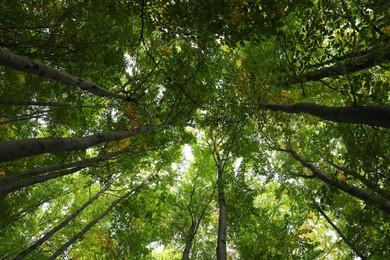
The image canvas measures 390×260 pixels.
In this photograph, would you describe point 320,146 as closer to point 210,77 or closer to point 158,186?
point 210,77

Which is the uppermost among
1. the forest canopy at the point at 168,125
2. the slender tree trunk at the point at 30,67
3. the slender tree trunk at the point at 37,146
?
the forest canopy at the point at 168,125

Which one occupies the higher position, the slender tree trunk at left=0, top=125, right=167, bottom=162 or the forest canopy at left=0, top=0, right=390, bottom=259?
the forest canopy at left=0, top=0, right=390, bottom=259

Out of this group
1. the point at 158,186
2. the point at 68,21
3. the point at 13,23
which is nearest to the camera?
the point at 13,23

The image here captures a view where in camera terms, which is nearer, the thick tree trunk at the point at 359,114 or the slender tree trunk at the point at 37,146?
the slender tree trunk at the point at 37,146

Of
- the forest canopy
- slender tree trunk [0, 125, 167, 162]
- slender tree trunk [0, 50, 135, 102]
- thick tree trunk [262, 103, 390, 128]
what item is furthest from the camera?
the forest canopy

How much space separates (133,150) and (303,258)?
720cm

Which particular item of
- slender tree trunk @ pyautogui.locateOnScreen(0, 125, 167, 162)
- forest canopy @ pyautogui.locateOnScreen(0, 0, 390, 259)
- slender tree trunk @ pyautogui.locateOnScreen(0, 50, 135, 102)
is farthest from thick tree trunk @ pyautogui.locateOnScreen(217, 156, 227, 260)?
slender tree trunk @ pyautogui.locateOnScreen(0, 50, 135, 102)

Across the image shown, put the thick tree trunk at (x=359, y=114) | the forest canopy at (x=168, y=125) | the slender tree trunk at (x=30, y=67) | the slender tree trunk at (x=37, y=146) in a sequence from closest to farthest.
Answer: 1. the slender tree trunk at (x=37, y=146)
2. the thick tree trunk at (x=359, y=114)
3. the slender tree trunk at (x=30, y=67)
4. the forest canopy at (x=168, y=125)

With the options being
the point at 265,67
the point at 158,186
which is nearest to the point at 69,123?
the point at 158,186

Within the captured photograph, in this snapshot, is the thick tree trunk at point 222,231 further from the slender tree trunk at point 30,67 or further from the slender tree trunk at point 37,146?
the slender tree trunk at point 30,67

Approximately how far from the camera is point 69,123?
955cm

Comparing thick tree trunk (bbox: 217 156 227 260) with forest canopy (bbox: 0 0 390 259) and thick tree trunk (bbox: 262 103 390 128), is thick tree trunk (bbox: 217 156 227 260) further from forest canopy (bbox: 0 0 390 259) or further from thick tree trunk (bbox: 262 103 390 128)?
thick tree trunk (bbox: 262 103 390 128)

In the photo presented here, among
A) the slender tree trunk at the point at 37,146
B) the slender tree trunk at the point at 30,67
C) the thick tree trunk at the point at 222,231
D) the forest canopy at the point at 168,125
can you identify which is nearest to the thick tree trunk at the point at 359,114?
the forest canopy at the point at 168,125

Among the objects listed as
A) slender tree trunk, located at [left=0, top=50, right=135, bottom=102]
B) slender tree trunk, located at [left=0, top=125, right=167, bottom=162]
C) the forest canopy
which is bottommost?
slender tree trunk, located at [left=0, top=125, right=167, bottom=162]
